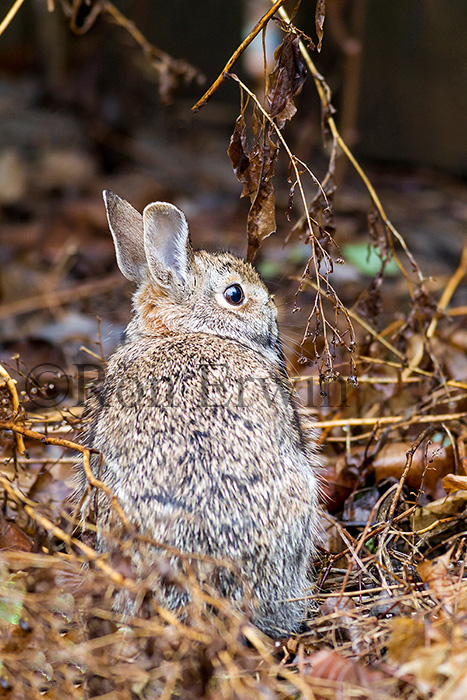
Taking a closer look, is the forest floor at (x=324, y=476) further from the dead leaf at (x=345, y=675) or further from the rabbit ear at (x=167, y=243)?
the rabbit ear at (x=167, y=243)

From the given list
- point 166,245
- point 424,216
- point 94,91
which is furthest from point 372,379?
point 94,91

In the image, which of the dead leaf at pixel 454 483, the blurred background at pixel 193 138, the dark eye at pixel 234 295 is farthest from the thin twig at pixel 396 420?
the blurred background at pixel 193 138

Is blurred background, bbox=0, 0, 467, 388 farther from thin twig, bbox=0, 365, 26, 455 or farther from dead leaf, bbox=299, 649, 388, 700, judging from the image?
dead leaf, bbox=299, 649, 388, 700

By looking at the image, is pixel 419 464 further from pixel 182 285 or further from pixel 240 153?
pixel 240 153

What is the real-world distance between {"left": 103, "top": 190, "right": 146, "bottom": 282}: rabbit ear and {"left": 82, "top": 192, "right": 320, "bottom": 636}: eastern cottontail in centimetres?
16

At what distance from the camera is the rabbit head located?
3.67 meters

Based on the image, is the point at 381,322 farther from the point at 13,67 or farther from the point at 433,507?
the point at 13,67

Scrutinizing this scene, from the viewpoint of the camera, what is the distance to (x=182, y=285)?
376 centimetres

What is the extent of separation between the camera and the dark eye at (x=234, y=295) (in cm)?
383

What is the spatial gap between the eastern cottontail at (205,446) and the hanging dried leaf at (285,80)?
0.73 meters

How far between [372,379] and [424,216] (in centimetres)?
425

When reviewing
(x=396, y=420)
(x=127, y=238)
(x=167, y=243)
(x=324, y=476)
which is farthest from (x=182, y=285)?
(x=396, y=420)

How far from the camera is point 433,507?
332 centimetres

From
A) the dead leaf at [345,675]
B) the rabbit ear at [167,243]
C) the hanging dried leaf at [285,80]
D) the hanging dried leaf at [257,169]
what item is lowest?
the dead leaf at [345,675]
